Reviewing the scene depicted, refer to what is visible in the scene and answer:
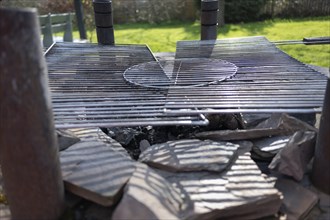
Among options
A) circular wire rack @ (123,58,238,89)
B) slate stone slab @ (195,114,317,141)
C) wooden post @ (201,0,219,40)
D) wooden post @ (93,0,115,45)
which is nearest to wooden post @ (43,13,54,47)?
wooden post @ (93,0,115,45)

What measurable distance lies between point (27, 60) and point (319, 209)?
6.24ft

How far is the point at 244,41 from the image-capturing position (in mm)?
5344

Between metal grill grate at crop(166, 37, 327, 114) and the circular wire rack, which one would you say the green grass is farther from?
the circular wire rack

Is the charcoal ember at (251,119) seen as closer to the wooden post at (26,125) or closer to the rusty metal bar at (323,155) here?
the rusty metal bar at (323,155)

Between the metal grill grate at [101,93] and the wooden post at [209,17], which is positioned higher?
the wooden post at [209,17]

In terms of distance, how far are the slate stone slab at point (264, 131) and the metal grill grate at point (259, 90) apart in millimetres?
144

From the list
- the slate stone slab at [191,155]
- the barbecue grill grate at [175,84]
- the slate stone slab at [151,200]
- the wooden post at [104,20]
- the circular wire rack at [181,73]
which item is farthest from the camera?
the wooden post at [104,20]

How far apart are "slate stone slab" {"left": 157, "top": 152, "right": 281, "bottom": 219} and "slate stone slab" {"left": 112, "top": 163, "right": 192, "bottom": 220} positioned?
65 millimetres

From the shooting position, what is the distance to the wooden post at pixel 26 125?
1673mm

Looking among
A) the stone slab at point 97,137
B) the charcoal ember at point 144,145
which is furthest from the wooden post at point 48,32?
the charcoal ember at point 144,145

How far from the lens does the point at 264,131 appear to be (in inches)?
108

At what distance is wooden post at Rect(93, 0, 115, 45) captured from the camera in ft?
16.9

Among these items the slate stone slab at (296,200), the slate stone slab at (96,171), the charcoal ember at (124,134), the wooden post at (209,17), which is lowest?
the slate stone slab at (296,200)

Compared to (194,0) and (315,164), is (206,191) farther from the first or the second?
(194,0)
